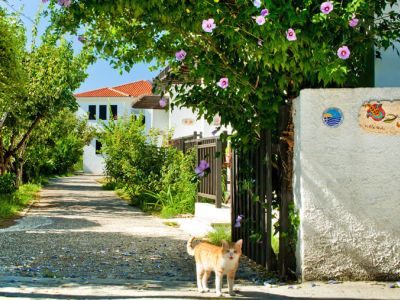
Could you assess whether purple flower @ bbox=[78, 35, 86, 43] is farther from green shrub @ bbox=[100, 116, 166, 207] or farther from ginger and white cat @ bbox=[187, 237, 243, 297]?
green shrub @ bbox=[100, 116, 166, 207]

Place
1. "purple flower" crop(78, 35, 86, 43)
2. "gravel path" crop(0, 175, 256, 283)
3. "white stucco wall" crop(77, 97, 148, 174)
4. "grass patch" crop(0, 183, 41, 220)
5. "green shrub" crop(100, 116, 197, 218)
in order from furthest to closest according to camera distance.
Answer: "white stucco wall" crop(77, 97, 148, 174) < "green shrub" crop(100, 116, 197, 218) < "grass patch" crop(0, 183, 41, 220) < "purple flower" crop(78, 35, 86, 43) < "gravel path" crop(0, 175, 256, 283)

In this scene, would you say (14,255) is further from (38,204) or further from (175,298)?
(38,204)

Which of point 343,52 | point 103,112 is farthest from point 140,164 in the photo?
point 103,112

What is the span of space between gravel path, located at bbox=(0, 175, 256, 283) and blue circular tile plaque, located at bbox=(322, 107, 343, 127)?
202 cm

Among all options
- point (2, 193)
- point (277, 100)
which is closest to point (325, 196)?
point (277, 100)

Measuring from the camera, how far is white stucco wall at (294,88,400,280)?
6.80m

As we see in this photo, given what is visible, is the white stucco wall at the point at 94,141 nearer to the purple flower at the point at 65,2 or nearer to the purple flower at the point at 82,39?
the purple flower at the point at 82,39

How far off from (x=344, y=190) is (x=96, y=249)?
14.5 feet

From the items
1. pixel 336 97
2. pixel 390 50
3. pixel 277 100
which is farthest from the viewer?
pixel 390 50

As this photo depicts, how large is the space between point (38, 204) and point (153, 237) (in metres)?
10.5

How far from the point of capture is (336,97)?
679 cm

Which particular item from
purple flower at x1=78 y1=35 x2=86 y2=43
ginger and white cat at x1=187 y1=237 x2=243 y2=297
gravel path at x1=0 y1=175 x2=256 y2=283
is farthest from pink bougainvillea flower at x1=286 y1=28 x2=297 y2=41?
purple flower at x1=78 y1=35 x2=86 y2=43

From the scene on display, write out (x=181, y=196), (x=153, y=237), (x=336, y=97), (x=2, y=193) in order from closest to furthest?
1. (x=336, y=97)
2. (x=153, y=237)
3. (x=181, y=196)
4. (x=2, y=193)

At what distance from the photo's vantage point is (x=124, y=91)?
73812 mm
